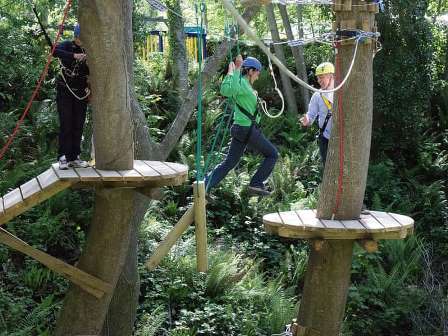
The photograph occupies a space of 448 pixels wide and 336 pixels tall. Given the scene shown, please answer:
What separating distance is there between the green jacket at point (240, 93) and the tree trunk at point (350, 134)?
4.32 ft

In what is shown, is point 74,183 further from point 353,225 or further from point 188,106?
point 188,106

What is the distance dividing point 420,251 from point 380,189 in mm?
1759

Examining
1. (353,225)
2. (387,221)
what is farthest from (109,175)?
(387,221)

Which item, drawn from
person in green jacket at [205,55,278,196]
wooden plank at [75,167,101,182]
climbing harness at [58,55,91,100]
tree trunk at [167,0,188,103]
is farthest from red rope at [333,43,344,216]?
tree trunk at [167,0,188,103]

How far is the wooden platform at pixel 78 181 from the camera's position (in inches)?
247

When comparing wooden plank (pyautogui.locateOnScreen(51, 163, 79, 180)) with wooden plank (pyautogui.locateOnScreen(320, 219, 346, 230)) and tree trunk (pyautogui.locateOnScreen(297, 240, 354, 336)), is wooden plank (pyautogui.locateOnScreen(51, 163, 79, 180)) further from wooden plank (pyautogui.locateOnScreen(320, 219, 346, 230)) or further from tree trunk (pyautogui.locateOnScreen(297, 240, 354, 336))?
tree trunk (pyautogui.locateOnScreen(297, 240, 354, 336))

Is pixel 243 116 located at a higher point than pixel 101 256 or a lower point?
higher

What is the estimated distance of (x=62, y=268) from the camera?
7008 millimetres

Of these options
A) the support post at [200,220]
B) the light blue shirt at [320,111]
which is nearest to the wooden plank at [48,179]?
the support post at [200,220]

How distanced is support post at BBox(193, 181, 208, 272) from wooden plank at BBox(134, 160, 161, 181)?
1.77 feet

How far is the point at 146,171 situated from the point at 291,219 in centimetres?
126

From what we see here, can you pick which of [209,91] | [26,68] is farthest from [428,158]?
[26,68]

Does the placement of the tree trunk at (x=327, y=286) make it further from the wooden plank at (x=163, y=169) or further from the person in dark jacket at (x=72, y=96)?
the person in dark jacket at (x=72, y=96)

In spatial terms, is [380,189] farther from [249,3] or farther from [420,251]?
[249,3]
